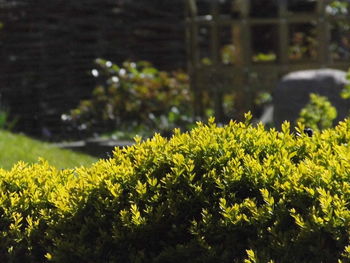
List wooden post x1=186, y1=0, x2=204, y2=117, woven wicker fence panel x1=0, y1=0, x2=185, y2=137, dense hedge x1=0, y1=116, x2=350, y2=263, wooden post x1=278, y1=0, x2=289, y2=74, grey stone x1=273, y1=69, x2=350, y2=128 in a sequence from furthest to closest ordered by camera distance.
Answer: wooden post x1=186, y1=0, x2=204, y2=117 < wooden post x1=278, y1=0, x2=289, y2=74 < woven wicker fence panel x1=0, y1=0, x2=185, y2=137 < grey stone x1=273, y1=69, x2=350, y2=128 < dense hedge x1=0, y1=116, x2=350, y2=263

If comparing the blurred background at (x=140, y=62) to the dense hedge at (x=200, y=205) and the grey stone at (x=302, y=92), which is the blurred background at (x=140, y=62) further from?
the dense hedge at (x=200, y=205)

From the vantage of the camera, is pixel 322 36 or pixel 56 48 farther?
pixel 322 36

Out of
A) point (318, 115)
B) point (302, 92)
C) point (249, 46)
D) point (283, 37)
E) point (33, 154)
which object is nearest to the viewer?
point (318, 115)

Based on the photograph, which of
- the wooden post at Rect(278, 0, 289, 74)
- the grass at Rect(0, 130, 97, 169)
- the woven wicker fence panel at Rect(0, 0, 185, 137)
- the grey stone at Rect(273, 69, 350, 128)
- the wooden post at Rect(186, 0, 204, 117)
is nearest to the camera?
the grass at Rect(0, 130, 97, 169)

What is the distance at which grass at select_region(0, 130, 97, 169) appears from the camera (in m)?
9.54

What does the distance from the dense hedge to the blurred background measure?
8.18 m

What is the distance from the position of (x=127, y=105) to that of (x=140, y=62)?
0.88 m

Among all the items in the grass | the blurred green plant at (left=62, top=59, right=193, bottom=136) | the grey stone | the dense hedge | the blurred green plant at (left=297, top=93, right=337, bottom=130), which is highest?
the dense hedge

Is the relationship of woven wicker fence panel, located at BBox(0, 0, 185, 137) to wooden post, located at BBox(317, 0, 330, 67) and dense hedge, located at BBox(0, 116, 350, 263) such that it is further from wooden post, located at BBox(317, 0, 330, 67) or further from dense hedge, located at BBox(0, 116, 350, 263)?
dense hedge, located at BBox(0, 116, 350, 263)

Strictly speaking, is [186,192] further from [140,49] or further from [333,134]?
[140,49]

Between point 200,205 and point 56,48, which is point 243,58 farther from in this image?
point 200,205

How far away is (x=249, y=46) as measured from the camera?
14.4 m

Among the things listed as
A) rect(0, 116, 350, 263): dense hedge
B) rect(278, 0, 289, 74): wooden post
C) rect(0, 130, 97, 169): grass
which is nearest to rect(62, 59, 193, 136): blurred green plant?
rect(278, 0, 289, 74): wooden post

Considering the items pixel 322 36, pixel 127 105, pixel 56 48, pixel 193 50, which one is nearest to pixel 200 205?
pixel 127 105
